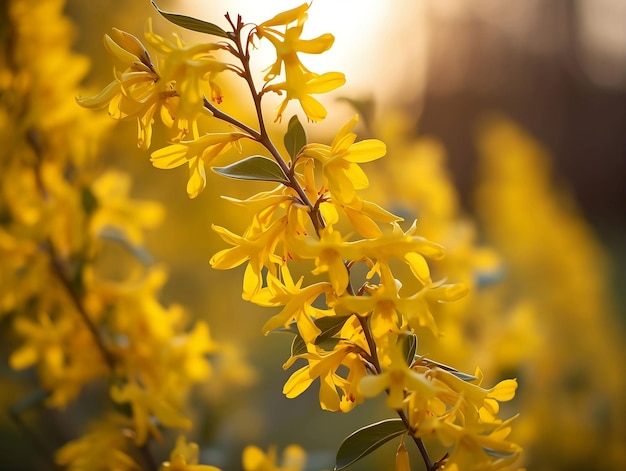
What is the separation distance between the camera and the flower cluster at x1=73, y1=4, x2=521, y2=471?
0.62m

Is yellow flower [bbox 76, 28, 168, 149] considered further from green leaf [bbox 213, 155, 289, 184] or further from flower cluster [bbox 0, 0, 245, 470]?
flower cluster [bbox 0, 0, 245, 470]

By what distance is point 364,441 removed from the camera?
2.34ft

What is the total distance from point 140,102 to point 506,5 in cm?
929

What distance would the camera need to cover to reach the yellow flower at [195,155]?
68 centimetres

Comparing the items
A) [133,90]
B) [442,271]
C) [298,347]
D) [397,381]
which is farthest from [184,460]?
[442,271]

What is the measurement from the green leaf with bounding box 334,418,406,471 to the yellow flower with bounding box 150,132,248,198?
31 centimetres

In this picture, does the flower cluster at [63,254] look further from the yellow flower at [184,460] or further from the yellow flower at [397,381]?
the yellow flower at [397,381]

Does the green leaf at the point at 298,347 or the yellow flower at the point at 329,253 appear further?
the green leaf at the point at 298,347

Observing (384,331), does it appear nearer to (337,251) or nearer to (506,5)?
(337,251)

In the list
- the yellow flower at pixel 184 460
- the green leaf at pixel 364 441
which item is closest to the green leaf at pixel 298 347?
the green leaf at pixel 364 441

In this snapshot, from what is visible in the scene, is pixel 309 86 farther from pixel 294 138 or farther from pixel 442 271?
pixel 442 271

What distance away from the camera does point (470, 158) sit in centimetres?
873

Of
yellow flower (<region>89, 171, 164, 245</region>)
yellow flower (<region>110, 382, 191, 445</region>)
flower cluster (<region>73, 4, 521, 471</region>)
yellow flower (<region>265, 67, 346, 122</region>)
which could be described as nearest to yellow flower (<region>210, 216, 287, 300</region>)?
flower cluster (<region>73, 4, 521, 471</region>)

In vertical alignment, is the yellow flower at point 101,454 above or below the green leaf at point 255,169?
below
